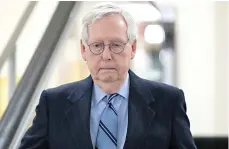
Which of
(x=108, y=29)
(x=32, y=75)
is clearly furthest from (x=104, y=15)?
(x=32, y=75)

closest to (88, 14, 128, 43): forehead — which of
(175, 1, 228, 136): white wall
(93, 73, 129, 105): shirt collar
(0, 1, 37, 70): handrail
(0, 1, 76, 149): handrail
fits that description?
(93, 73, 129, 105): shirt collar

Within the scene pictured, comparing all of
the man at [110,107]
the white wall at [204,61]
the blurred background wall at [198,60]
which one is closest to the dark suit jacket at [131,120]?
the man at [110,107]

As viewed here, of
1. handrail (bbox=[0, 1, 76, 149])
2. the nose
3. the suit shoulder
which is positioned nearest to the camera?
the nose

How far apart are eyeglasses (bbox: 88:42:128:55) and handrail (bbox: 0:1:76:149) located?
1.80ft

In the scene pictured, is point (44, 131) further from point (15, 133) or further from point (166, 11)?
point (166, 11)

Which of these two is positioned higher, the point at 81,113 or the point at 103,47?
the point at 103,47

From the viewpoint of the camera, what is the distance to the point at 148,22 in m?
5.67

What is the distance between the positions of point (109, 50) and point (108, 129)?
25cm

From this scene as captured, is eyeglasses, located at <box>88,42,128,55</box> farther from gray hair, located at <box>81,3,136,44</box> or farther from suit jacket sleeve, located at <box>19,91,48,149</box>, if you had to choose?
suit jacket sleeve, located at <box>19,91,48,149</box>

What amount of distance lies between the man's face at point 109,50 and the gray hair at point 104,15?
Answer: 1 centimetres

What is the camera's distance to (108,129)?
4.49 feet

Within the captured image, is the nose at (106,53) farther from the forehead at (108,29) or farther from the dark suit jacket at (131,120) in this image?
the dark suit jacket at (131,120)

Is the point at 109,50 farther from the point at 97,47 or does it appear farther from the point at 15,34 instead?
the point at 15,34

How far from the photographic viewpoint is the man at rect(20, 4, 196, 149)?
52.7 inches
